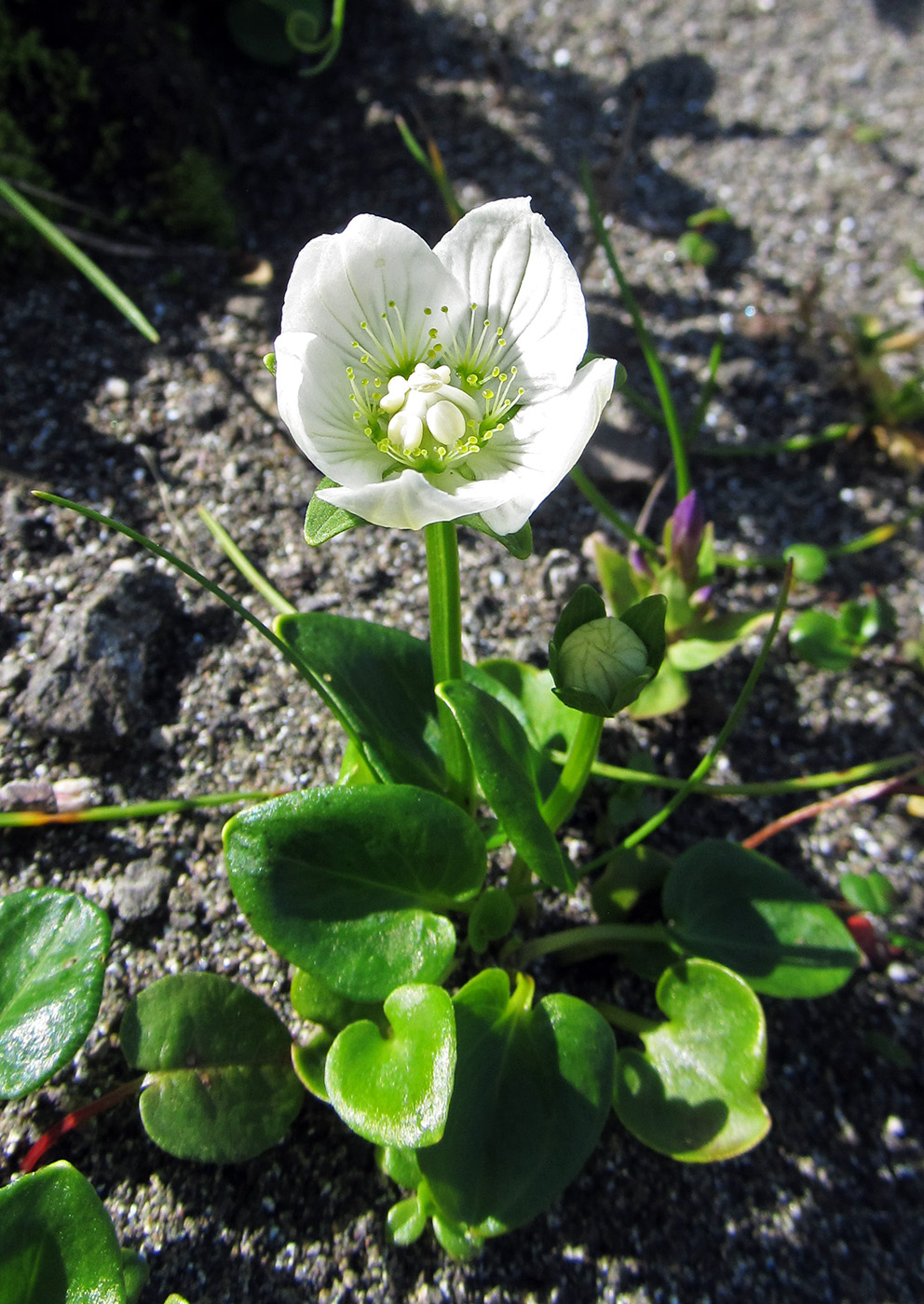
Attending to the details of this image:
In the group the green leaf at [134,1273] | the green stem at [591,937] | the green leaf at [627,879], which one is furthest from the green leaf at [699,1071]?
the green leaf at [134,1273]

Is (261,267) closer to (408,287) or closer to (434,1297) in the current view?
(408,287)

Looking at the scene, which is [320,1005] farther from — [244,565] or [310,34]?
[310,34]

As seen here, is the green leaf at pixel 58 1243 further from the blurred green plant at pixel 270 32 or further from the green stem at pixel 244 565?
the blurred green plant at pixel 270 32

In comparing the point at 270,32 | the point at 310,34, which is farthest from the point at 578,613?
the point at 270,32

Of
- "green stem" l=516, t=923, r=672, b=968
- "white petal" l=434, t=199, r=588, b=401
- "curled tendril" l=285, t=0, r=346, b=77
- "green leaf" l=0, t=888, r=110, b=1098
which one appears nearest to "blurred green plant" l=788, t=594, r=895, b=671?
"green stem" l=516, t=923, r=672, b=968

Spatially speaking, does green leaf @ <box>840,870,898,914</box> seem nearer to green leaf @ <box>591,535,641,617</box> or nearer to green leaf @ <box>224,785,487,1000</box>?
green leaf @ <box>591,535,641,617</box>

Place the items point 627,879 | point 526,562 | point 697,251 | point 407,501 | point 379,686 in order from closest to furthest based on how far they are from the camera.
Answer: point 407,501, point 379,686, point 627,879, point 526,562, point 697,251

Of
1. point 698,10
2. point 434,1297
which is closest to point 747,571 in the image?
point 434,1297
